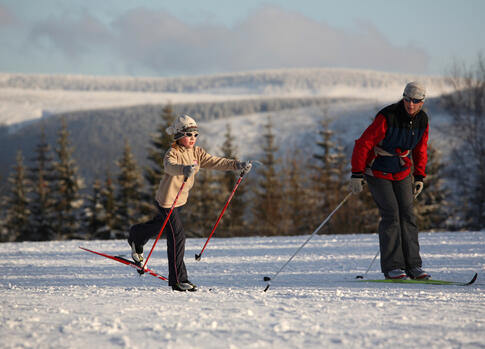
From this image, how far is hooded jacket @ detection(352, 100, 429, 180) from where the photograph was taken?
5.49m

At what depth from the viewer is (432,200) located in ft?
94.5

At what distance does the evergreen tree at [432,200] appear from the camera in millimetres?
27516

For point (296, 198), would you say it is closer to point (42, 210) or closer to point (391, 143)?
point (42, 210)

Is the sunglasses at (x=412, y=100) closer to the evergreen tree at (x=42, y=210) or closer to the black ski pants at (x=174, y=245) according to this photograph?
the black ski pants at (x=174, y=245)

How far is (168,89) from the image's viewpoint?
362 feet

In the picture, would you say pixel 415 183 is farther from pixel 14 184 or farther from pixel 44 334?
pixel 14 184

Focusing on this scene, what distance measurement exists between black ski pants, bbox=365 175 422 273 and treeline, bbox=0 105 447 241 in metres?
21.7

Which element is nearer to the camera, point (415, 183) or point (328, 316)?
point (328, 316)

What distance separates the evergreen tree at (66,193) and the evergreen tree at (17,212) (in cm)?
217

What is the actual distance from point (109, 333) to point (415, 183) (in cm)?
417

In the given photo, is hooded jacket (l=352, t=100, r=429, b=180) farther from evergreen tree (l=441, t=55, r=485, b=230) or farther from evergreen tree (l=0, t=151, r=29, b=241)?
evergreen tree (l=0, t=151, r=29, b=241)

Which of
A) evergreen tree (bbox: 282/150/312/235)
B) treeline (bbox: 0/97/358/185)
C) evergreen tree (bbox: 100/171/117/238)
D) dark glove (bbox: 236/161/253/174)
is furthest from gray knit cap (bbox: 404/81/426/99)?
treeline (bbox: 0/97/358/185)

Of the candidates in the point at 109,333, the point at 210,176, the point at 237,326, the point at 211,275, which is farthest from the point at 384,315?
the point at 210,176

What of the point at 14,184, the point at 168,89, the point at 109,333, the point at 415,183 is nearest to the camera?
the point at 109,333
